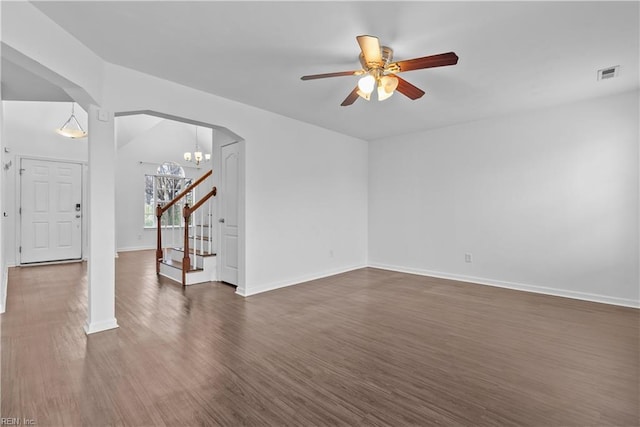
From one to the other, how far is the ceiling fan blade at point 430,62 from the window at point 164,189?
7.91m

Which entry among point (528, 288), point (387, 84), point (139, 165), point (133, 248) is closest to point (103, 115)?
point (387, 84)

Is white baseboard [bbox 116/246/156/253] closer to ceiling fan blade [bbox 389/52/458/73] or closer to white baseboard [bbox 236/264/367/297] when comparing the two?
white baseboard [bbox 236/264/367/297]

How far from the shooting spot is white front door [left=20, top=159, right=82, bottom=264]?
6.21 metres

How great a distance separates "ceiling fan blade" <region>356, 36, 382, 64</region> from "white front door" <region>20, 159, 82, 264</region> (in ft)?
24.1

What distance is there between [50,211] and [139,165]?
2775 millimetres

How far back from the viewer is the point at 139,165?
888 centimetres

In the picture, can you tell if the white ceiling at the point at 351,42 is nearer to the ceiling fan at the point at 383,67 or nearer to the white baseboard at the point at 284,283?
the ceiling fan at the point at 383,67

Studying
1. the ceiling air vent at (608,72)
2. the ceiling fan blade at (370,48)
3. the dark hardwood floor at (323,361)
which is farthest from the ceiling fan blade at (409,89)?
the dark hardwood floor at (323,361)

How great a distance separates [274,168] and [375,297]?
2372mm

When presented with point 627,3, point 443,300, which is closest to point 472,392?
point 443,300

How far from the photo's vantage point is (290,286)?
4715mm

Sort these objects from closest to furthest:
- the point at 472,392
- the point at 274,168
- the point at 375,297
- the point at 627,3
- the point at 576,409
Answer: the point at 576,409, the point at 472,392, the point at 627,3, the point at 375,297, the point at 274,168

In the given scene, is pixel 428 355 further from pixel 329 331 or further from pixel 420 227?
pixel 420 227

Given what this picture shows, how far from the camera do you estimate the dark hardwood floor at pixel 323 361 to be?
1.77 m
